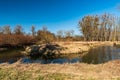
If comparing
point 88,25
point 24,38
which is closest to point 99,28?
point 88,25

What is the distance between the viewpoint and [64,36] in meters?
69.4

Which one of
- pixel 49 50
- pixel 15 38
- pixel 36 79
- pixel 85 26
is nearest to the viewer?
pixel 36 79

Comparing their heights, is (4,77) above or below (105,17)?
below

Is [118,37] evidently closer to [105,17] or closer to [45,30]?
[105,17]

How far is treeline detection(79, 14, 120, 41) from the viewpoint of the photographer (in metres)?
63.8

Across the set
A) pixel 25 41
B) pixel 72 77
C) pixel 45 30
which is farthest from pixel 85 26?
pixel 72 77

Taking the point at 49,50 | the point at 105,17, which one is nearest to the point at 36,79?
the point at 49,50

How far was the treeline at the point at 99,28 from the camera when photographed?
63.8 meters

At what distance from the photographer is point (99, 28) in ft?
219

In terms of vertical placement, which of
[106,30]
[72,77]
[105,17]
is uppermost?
[105,17]

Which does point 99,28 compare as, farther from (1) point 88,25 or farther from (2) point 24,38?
(2) point 24,38

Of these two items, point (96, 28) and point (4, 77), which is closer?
point (4, 77)

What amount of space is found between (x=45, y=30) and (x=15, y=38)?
19408 mm

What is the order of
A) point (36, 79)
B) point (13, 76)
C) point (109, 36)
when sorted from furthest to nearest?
point (109, 36), point (13, 76), point (36, 79)
